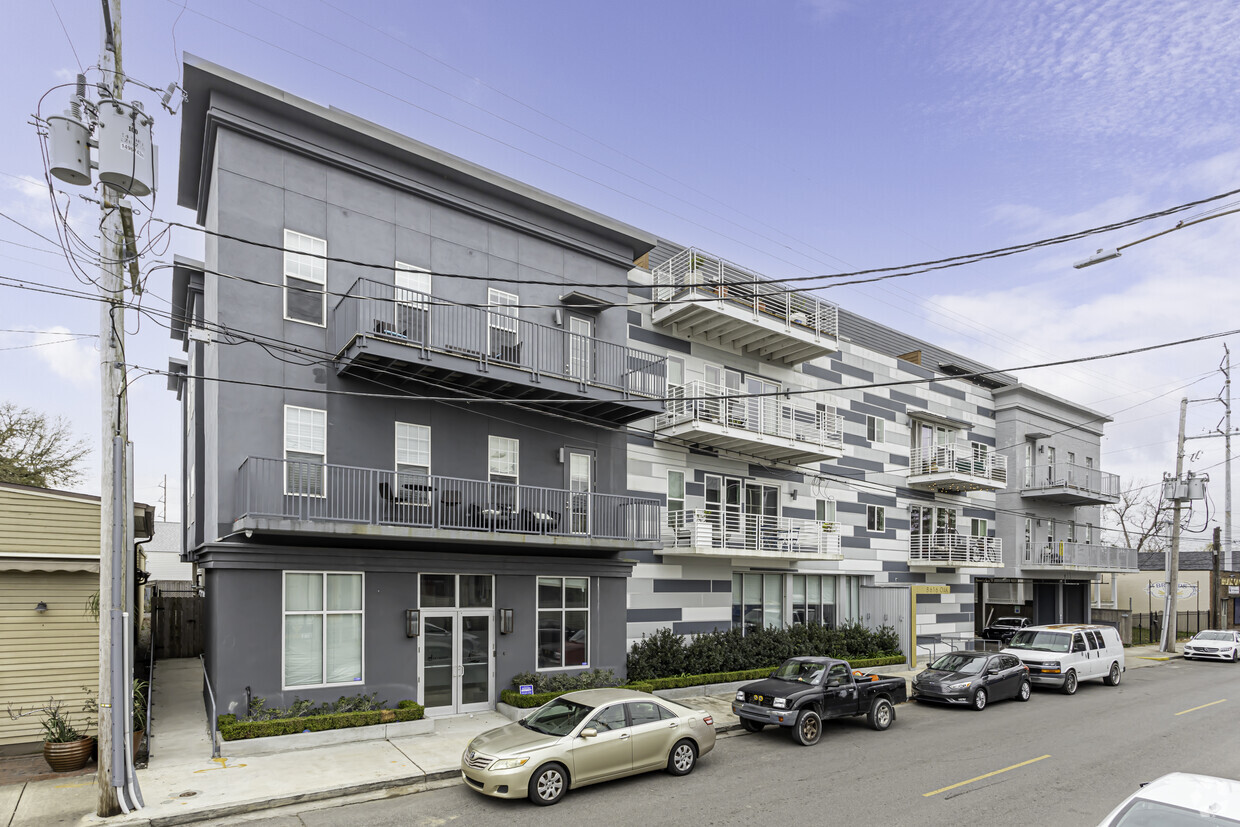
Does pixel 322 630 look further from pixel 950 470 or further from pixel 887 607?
pixel 950 470

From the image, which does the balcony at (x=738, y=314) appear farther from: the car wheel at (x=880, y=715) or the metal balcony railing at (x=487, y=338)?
the car wheel at (x=880, y=715)

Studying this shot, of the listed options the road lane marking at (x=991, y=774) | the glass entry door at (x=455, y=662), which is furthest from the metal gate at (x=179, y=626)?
the road lane marking at (x=991, y=774)

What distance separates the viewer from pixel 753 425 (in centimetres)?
2359

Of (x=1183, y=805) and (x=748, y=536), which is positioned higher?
(x=748, y=536)

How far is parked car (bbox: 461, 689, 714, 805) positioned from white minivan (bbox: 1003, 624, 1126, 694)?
43.7 ft

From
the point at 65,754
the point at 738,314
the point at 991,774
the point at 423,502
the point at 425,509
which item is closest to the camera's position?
the point at 65,754

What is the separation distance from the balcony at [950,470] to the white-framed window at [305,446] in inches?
887

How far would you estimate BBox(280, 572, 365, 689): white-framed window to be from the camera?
1470 centimetres

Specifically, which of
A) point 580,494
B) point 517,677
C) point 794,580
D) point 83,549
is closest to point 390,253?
point 580,494

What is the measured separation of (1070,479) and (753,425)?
67.0 feet

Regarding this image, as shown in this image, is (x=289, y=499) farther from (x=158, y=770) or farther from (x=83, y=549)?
(x=158, y=770)

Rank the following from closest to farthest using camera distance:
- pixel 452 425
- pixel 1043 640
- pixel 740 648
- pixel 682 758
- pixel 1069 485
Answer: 1. pixel 682 758
2. pixel 452 425
3. pixel 740 648
4. pixel 1043 640
5. pixel 1069 485

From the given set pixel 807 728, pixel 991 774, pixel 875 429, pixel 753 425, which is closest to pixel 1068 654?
pixel 875 429

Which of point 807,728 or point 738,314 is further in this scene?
point 738,314
